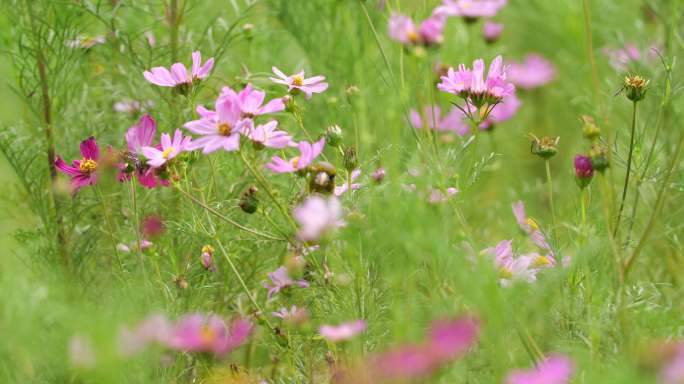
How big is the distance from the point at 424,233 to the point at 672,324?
29cm

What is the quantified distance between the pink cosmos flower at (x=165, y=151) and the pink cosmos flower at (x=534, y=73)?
1430mm

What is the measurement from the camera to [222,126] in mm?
855

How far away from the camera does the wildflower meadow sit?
2.49ft

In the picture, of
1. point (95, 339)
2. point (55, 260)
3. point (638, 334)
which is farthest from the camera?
point (55, 260)

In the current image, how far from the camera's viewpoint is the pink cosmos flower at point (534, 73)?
2.16m

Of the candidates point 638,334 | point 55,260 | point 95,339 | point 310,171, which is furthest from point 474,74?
point 55,260

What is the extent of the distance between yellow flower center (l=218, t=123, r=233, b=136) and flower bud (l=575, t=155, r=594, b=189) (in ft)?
1.34

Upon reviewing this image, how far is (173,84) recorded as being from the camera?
95 cm

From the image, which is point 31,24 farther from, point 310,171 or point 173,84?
point 310,171

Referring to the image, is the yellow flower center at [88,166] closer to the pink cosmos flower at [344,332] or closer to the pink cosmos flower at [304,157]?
the pink cosmos flower at [304,157]

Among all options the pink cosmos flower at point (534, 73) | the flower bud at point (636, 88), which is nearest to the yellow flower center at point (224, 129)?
the flower bud at point (636, 88)

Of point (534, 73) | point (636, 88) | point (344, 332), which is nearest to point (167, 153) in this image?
point (344, 332)

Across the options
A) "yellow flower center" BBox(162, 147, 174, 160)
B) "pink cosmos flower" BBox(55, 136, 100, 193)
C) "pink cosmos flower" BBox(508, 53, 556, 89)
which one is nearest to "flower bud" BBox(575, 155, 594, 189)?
"yellow flower center" BBox(162, 147, 174, 160)

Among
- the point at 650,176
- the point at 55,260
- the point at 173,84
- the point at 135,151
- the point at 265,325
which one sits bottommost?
the point at 55,260
